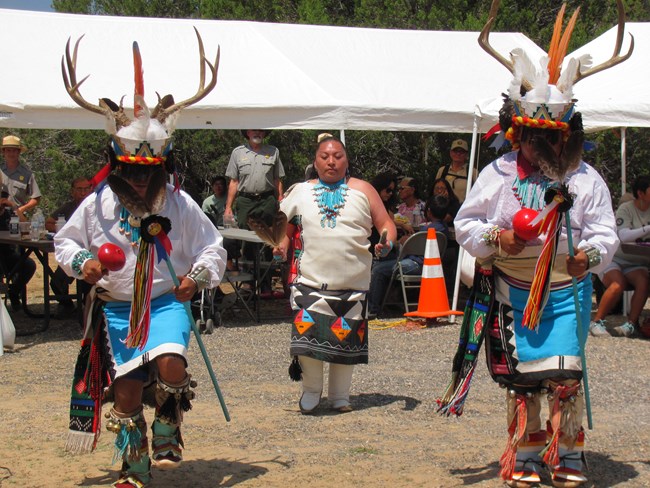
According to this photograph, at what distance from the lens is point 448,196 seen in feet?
36.9

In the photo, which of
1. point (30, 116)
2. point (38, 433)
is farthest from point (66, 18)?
point (38, 433)

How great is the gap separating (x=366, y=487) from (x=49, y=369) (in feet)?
13.7

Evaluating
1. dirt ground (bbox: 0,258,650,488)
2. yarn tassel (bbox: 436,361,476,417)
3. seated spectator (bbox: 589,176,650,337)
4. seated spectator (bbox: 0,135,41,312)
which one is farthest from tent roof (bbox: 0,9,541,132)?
yarn tassel (bbox: 436,361,476,417)

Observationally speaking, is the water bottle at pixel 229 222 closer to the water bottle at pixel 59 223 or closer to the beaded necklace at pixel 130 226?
the water bottle at pixel 59 223

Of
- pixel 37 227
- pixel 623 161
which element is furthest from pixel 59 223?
pixel 623 161

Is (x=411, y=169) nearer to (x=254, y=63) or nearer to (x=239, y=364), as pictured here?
(x=254, y=63)

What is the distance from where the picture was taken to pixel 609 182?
1647 centimetres

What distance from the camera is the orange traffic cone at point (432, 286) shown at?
1019 cm

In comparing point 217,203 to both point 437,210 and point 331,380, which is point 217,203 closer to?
point 437,210

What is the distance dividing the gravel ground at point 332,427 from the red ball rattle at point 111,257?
120 centimetres

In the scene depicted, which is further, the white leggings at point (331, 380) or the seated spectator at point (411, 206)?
the seated spectator at point (411, 206)

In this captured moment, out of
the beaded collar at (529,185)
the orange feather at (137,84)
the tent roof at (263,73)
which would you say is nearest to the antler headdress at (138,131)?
the orange feather at (137,84)

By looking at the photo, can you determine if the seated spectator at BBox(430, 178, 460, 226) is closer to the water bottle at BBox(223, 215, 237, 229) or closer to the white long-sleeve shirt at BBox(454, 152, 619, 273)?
the water bottle at BBox(223, 215, 237, 229)

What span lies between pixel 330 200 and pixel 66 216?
5121mm
